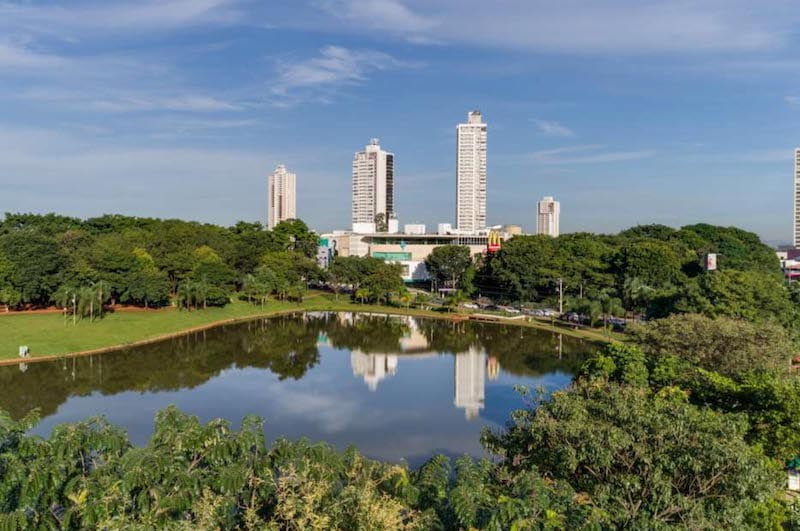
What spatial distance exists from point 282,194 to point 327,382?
465 feet

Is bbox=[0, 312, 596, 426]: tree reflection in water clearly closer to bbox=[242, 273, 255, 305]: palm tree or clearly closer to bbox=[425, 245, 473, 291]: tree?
bbox=[242, 273, 255, 305]: palm tree

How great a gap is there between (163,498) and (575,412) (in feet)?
27.7

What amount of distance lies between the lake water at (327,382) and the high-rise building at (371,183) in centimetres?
8694

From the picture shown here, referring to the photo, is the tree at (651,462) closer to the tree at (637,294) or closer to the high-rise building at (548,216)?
the tree at (637,294)

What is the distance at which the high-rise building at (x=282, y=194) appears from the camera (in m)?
164

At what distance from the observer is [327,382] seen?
29.5m

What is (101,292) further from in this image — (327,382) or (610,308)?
(610,308)

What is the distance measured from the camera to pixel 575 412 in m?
12.7

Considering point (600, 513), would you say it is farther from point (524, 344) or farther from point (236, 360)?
point (524, 344)

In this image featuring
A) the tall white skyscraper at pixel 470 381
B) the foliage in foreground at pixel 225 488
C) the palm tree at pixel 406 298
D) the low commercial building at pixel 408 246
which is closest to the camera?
the foliage in foreground at pixel 225 488

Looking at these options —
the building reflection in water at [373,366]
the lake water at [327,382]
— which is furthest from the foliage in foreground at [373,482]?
the building reflection in water at [373,366]

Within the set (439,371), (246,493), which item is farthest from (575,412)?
(439,371)

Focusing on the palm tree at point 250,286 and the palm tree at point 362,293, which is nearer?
the palm tree at point 250,286

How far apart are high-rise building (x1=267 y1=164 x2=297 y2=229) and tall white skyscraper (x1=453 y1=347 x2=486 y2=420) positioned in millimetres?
132820
